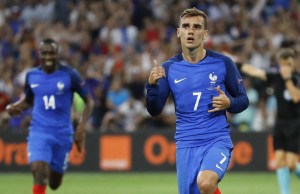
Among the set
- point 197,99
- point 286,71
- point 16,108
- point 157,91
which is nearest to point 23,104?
point 16,108

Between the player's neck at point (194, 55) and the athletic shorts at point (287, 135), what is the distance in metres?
5.31

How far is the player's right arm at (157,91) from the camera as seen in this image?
839cm

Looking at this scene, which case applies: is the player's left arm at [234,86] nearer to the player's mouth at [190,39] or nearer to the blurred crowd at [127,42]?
the player's mouth at [190,39]

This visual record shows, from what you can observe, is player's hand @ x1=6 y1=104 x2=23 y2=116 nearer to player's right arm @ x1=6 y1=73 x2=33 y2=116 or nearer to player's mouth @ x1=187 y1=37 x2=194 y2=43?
player's right arm @ x1=6 y1=73 x2=33 y2=116

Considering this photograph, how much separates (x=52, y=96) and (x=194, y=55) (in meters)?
3.76

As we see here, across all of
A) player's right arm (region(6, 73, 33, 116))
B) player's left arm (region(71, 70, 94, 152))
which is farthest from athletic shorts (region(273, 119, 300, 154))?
player's right arm (region(6, 73, 33, 116))

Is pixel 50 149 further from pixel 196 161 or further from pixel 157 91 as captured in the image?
pixel 196 161

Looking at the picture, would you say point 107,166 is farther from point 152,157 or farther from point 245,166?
point 245,166

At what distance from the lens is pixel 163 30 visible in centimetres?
2272

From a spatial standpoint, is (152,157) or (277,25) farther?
(277,25)

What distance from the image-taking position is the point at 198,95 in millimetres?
8617

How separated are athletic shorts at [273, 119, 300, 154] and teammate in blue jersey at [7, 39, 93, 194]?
3390 millimetres

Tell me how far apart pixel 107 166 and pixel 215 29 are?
15.7ft

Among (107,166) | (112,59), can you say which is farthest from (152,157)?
(112,59)
